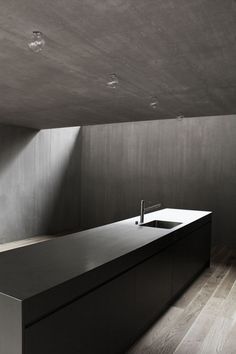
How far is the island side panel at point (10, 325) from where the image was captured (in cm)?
159

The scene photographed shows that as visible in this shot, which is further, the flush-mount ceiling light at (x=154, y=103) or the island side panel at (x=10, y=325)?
the flush-mount ceiling light at (x=154, y=103)

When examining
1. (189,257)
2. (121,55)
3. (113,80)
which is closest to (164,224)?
(189,257)

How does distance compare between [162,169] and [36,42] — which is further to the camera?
[162,169]

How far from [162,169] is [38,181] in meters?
2.88

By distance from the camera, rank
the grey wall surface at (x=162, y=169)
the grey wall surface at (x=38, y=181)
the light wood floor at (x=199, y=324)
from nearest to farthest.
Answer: the light wood floor at (x=199, y=324) < the grey wall surface at (x=38, y=181) < the grey wall surface at (x=162, y=169)

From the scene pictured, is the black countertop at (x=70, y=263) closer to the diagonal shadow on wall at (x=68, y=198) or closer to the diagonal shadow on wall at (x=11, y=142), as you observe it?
the diagonal shadow on wall at (x=11, y=142)

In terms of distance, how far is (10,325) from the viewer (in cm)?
162

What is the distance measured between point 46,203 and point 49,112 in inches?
121

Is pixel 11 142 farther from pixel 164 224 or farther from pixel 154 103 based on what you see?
pixel 164 224

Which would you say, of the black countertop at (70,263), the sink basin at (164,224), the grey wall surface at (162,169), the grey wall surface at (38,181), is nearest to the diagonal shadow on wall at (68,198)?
the grey wall surface at (38,181)

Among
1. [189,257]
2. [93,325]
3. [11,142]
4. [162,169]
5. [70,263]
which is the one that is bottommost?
[189,257]

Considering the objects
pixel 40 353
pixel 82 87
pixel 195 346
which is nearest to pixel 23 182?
pixel 82 87

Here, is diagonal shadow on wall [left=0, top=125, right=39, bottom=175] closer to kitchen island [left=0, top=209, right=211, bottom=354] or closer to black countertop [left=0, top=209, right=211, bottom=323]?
kitchen island [left=0, top=209, right=211, bottom=354]

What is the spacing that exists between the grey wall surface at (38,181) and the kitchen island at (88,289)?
11.7 feet
